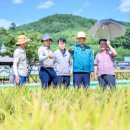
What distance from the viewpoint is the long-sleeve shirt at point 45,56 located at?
916 cm

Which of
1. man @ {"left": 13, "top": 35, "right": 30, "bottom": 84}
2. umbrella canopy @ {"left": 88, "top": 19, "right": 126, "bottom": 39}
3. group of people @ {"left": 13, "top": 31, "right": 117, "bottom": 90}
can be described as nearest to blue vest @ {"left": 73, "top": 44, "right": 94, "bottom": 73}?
group of people @ {"left": 13, "top": 31, "right": 117, "bottom": 90}

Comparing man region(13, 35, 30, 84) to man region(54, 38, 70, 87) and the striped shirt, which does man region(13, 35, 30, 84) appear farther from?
the striped shirt

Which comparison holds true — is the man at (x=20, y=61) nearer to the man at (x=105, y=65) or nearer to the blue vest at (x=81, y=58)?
the blue vest at (x=81, y=58)

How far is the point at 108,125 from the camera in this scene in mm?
2238

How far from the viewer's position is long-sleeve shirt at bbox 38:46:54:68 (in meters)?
9.16

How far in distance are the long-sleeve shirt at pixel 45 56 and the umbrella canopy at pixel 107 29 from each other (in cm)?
254

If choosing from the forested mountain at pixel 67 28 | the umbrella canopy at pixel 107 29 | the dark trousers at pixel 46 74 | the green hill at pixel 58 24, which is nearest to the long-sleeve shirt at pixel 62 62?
the dark trousers at pixel 46 74

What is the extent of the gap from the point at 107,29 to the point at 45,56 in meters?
3.17

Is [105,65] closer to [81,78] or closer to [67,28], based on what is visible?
[81,78]

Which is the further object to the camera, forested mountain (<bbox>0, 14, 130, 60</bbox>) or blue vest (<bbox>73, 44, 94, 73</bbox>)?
forested mountain (<bbox>0, 14, 130, 60</bbox>)

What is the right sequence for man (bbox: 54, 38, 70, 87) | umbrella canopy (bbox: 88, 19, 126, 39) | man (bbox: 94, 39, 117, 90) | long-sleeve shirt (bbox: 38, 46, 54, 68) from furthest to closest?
umbrella canopy (bbox: 88, 19, 126, 39) < man (bbox: 54, 38, 70, 87) < man (bbox: 94, 39, 117, 90) < long-sleeve shirt (bbox: 38, 46, 54, 68)

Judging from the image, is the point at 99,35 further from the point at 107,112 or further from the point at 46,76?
the point at 107,112

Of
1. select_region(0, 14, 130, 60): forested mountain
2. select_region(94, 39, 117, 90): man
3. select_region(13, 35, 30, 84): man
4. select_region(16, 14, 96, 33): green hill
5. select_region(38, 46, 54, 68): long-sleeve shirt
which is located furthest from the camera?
select_region(16, 14, 96, 33): green hill

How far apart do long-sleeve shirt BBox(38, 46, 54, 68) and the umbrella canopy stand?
2542 mm
